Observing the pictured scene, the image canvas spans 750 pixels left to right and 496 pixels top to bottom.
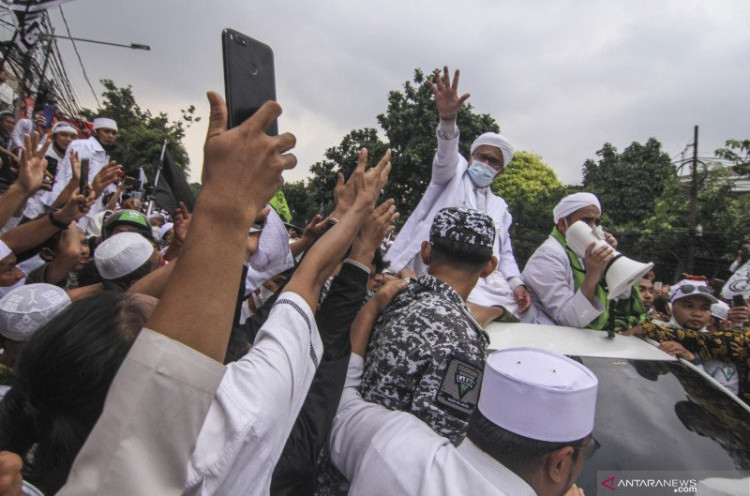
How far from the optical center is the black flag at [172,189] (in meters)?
5.69

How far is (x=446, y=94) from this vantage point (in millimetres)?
2902

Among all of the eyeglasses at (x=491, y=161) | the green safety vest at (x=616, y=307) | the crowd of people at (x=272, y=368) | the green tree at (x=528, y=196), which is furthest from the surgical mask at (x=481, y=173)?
the green tree at (x=528, y=196)

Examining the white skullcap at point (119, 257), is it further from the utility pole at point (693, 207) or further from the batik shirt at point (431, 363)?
the utility pole at point (693, 207)

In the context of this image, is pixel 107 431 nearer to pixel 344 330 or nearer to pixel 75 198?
pixel 344 330

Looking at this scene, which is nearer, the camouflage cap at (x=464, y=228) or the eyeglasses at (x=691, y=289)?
the camouflage cap at (x=464, y=228)

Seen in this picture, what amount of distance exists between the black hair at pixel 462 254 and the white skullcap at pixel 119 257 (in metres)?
1.70

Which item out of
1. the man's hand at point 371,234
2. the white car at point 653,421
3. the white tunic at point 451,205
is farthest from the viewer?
the white tunic at point 451,205

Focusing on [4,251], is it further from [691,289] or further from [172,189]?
[691,289]

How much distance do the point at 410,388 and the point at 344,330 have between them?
30 cm

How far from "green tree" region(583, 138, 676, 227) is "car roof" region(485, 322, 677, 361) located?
23.8m

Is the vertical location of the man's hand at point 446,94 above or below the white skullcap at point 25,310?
above

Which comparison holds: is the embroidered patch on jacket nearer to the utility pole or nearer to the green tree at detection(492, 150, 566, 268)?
the utility pole

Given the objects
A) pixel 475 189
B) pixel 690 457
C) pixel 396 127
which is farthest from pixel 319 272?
pixel 396 127

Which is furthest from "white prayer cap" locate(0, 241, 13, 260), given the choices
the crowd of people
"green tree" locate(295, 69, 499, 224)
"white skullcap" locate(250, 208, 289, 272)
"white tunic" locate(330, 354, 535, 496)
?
"green tree" locate(295, 69, 499, 224)
